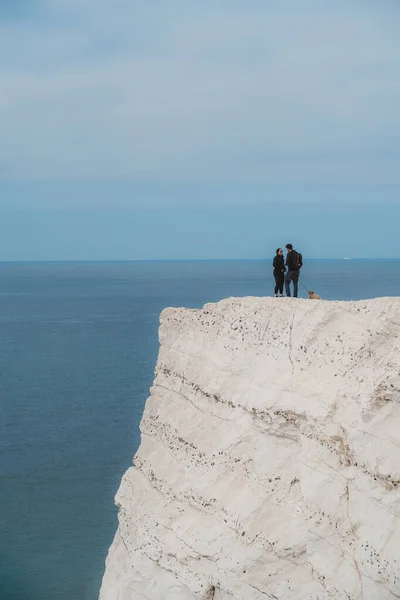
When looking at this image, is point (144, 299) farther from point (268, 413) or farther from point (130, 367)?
point (268, 413)

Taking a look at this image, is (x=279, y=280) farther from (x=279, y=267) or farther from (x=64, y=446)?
(x=64, y=446)

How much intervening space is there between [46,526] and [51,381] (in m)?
27.6

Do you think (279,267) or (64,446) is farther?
(64,446)

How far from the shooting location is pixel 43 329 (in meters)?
90.5

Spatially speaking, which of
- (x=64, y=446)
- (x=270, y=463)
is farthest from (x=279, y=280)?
(x=64, y=446)

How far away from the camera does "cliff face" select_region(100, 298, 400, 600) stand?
55.5 feet

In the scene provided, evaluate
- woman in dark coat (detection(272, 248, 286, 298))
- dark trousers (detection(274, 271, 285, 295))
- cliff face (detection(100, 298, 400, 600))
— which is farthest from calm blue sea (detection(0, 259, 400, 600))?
woman in dark coat (detection(272, 248, 286, 298))

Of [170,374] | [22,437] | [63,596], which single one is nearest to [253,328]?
[170,374]

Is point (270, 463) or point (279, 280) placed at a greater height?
point (279, 280)

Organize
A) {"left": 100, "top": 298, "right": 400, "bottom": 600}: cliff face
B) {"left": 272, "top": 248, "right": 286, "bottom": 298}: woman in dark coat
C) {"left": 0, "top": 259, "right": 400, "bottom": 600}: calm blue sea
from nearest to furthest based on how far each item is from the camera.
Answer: {"left": 100, "top": 298, "right": 400, "bottom": 600}: cliff face → {"left": 272, "top": 248, "right": 286, "bottom": 298}: woman in dark coat → {"left": 0, "top": 259, "right": 400, "bottom": 600}: calm blue sea

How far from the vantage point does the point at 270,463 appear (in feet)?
62.8

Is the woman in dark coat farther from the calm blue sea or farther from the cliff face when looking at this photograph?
the calm blue sea

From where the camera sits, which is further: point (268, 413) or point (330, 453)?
point (268, 413)

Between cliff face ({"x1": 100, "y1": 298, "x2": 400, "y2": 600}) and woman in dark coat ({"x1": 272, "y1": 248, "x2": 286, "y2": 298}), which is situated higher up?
woman in dark coat ({"x1": 272, "y1": 248, "x2": 286, "y2": 298})
